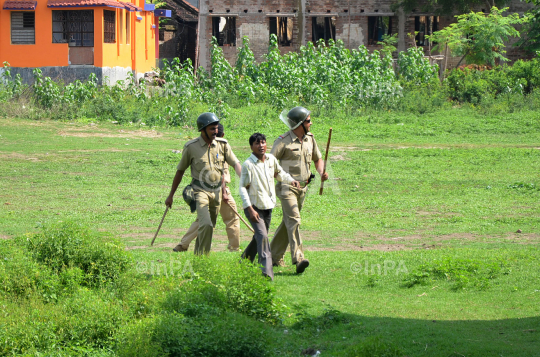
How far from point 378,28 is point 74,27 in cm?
1794

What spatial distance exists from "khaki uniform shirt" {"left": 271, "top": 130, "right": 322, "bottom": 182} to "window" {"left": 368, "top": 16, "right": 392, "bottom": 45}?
104ft

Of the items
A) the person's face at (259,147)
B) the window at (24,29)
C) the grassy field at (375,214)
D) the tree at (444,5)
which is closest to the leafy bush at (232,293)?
the grassy field at (375,214)

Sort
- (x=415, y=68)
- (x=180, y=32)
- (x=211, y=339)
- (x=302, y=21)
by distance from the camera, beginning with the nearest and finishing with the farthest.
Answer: (x=211, y=339), (x=415, y=68), (x=302, y=21), (x=180, y=32)

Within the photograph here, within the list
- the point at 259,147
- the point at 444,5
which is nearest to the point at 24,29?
the point at 444,5

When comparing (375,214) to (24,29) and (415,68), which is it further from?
(24,29)

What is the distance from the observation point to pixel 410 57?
31.3m

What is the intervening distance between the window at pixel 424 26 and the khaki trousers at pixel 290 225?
33216mm

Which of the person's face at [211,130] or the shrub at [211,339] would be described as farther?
the person's face at [211,130]

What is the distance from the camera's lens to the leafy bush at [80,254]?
24.8 ft

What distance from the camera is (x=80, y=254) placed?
7695 mm

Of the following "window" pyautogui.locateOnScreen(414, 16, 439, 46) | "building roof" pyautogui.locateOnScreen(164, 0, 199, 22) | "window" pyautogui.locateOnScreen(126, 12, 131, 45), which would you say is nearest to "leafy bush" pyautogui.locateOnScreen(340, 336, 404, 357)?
"window" pyautogui.locateOnScreen(126, 12, 131, 45)

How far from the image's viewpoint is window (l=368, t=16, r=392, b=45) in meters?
39.0

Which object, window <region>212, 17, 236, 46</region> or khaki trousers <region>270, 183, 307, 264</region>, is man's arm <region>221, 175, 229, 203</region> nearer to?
khaki trousers <region>270, 183, 307, 264</region>

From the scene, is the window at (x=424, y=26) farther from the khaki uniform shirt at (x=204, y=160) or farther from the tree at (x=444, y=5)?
the khaki uniform shirt at (x=204, y=160)
